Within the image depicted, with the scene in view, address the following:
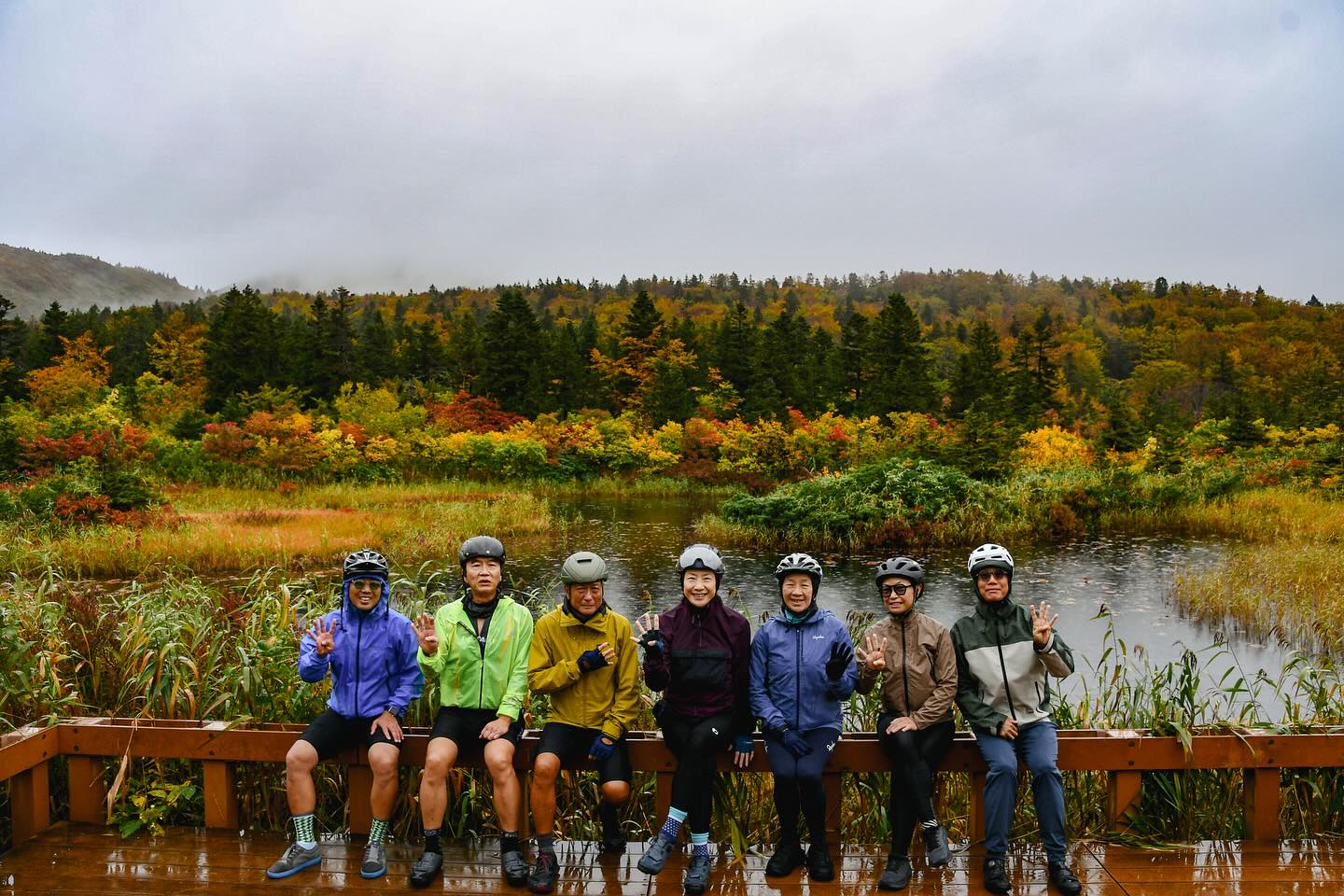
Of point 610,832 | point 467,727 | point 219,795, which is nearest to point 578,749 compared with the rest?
point 610,832

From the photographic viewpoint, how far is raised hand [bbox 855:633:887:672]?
324 centimetres

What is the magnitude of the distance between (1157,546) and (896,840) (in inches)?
599

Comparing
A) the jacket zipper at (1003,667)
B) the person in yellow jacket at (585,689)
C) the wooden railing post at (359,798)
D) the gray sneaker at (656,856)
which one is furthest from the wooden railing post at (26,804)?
the jacket zipper at (1003,667)

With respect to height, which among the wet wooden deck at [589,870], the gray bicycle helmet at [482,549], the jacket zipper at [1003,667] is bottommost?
the wet wooden deck at [589,870]

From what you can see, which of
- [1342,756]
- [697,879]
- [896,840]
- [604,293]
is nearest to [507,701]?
[697,879]

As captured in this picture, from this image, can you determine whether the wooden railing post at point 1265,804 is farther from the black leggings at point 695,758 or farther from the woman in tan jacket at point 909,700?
the black leggings at point 695,758

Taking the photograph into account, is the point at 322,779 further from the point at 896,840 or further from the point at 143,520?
the point at 143,520

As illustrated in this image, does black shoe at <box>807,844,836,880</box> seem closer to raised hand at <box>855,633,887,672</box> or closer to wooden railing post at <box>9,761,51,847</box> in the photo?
raised hand at <box>855,633,887,672</box>

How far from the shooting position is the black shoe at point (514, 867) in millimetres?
2992

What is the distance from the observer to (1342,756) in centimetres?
320

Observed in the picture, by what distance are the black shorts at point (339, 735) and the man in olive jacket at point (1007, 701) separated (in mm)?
2191

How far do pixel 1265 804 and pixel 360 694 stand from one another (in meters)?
3.45

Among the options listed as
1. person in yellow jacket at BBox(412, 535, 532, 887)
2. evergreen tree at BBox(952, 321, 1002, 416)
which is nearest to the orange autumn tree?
evergreen tree at BBox(952, 321, 1002, 416)

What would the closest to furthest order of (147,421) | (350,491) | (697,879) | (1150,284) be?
(697,879)
(350,491)
(147,421)
(1150,284)
